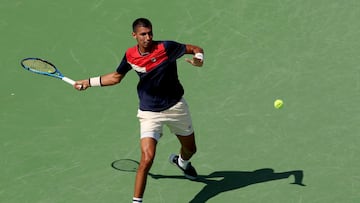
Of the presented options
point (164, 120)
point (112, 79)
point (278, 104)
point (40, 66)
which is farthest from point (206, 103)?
point (40, 66)

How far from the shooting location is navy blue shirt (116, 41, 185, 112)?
952 cm

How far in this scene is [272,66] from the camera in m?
12.7

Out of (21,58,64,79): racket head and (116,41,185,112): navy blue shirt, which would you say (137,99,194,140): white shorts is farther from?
(21,58,64,79): racket head

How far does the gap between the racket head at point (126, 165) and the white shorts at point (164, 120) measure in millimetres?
1134

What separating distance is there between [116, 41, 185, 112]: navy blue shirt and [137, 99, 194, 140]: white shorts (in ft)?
0.22

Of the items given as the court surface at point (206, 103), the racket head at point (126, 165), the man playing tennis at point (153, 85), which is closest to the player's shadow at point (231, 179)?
the court surface at point (206, 103)

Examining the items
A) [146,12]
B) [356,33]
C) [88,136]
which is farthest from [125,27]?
[356,33]

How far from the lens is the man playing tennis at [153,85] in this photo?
9398mm

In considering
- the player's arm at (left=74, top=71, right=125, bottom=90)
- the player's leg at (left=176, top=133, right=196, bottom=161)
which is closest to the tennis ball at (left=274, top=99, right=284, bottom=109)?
the player's leg at (left=176, top=133, right=196, bottom=161)

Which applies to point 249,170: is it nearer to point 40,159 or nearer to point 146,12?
point 40,159

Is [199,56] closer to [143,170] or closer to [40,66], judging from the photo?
[143,170]

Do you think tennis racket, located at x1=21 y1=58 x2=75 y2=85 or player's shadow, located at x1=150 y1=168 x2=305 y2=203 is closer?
player's shadow, located at x1=150 y1=168 x2=305 y2=203

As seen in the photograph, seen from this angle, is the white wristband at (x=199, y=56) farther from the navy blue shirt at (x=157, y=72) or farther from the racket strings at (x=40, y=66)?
the racket strings at (x=40, y=66)

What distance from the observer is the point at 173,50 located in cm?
962
